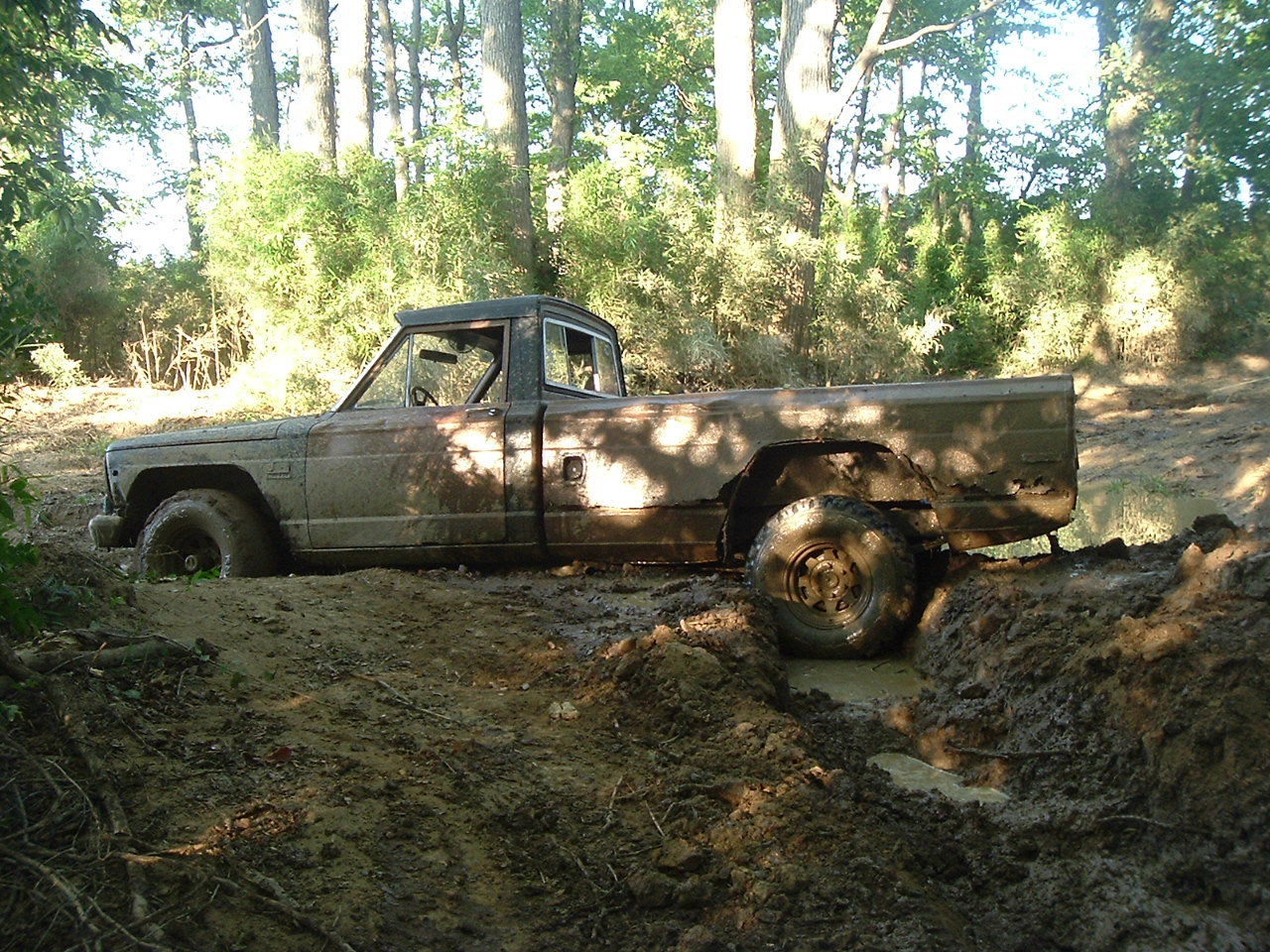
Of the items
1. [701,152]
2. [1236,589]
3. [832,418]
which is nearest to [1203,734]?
[1236,589]

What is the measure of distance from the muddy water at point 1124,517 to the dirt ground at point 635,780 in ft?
17.3

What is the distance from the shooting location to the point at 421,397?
675 centimetres

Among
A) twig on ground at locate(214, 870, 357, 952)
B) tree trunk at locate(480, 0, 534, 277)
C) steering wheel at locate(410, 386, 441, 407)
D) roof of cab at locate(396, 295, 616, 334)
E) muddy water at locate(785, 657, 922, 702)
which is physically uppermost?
tree trunk at locate(480, 0, 534, 277)

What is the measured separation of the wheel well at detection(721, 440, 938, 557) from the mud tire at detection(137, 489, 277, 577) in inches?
123

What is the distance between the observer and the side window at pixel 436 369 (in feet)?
21.7

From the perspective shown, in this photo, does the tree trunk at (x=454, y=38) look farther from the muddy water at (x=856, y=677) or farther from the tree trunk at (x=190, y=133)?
the muddy water at (x=856, y=677)

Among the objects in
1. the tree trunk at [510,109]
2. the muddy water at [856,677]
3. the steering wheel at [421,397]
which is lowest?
the muddy water at [856,677]

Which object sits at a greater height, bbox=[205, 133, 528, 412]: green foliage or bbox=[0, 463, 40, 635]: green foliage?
bbox=[205, 133, 528, 412]: green foliage

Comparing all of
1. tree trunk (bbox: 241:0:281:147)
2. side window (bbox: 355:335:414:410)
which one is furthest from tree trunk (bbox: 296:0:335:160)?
side window (bbox: 355:335:414:410)

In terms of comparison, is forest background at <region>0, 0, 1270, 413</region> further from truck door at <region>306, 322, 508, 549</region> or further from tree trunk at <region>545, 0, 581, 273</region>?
truck door at <region>306, 322, 508, 549</region>

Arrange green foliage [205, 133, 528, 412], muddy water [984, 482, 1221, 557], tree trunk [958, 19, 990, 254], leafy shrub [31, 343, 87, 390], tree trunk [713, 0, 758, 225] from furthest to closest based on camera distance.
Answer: tree trunk [958, 19, 990, 254] < leafy shrub [31, 343, 87, 390] < tree trunk [713, 0, 758, 225] < green foliage [205, 133, 528, 412] < muddy water [984, 482, 1221, 557]

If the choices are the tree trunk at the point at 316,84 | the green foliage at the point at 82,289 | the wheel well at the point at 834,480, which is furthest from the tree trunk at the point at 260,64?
the wheel well at the point at 834,480

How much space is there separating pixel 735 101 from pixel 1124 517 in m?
8.24

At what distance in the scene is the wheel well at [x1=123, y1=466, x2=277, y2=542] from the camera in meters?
6.84
